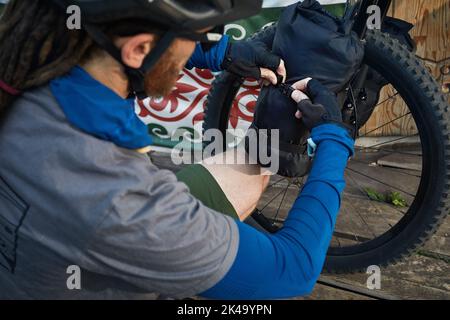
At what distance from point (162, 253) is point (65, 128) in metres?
0.30

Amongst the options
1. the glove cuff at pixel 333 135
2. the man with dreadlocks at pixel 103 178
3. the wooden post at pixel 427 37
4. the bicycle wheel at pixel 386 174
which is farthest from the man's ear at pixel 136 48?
the wooden post at pixel 427 37

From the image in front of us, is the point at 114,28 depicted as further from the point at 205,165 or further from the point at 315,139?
the point at 205,165

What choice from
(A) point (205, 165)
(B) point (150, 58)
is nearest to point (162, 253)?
(B) point (150, 58)

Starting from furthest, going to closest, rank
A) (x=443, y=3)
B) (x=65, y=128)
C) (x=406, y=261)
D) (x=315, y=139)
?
(x=443, y=3) < (x=406, y=261) < (x=315, y=139) < (x=65, y=128)

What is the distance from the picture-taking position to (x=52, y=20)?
0.86m

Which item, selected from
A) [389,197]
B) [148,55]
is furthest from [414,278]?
[148,55]

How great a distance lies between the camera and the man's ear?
2.87ft

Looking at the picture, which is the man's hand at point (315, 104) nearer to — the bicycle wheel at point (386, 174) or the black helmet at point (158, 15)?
the bicycle wheel at point (386, 174)

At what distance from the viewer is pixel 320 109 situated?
52.2 inches

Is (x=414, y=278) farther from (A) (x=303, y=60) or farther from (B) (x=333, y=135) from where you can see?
(A) (x=303, y=60)

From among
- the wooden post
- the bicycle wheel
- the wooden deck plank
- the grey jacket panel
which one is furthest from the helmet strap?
the wooden post

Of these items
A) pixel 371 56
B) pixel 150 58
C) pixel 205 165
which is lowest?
pixel 205 165

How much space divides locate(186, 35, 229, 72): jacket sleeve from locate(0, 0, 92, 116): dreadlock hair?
2.66ft

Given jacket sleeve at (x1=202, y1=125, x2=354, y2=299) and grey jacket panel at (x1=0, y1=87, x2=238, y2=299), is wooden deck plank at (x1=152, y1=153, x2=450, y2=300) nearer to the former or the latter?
jacket sleeve at (x1=202, y1=125, x2=354, y2=299)
